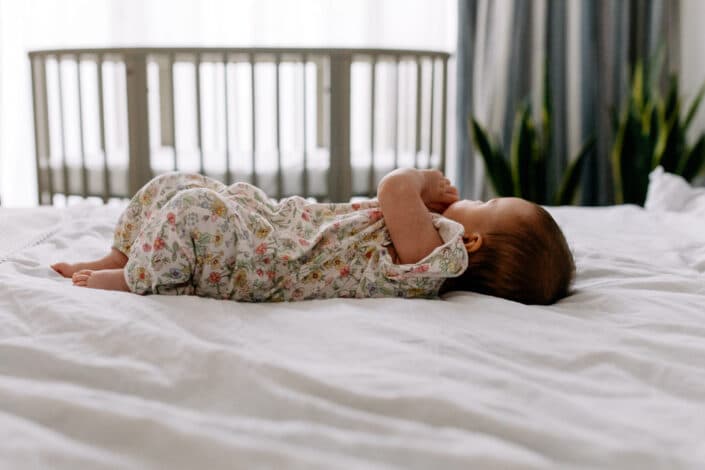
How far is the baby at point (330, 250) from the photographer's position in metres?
1.10

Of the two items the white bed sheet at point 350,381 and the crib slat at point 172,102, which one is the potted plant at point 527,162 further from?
the white bed sheet at point 350,381

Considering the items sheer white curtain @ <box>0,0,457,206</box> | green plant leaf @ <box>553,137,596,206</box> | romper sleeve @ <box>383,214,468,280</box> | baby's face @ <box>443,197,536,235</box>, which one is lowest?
green plant leaf @ <box>553,137,596,206</box>

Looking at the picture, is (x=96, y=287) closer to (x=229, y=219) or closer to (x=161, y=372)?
(x=229, y=219)

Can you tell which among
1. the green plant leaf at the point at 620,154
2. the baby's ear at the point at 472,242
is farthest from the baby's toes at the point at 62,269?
the green plant leaf at the point at 620,154

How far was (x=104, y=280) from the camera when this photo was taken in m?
1.12

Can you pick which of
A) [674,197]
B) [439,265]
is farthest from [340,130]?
[439,265]

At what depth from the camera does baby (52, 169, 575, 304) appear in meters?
1.10

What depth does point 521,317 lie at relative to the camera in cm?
101

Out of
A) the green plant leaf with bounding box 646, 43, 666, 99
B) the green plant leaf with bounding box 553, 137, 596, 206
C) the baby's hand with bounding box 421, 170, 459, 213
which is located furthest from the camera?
the green plant leaf with bounding box 553, 137, 596, 206

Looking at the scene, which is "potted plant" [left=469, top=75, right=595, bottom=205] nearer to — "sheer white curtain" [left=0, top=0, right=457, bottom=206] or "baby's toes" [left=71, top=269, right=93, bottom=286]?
"sheer white curtain" [left=0, top=0, right=457, bottom=206]

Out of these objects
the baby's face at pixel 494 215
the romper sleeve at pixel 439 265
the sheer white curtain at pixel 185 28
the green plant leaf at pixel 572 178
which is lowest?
the green plant leaf at pixel 572 178

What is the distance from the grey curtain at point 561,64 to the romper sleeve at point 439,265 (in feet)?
8.25

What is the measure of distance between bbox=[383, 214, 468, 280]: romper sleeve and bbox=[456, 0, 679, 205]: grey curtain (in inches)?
98.9

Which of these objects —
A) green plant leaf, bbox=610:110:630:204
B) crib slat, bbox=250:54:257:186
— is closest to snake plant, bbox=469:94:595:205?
green plant leaf, bbox=610:110:630:204
